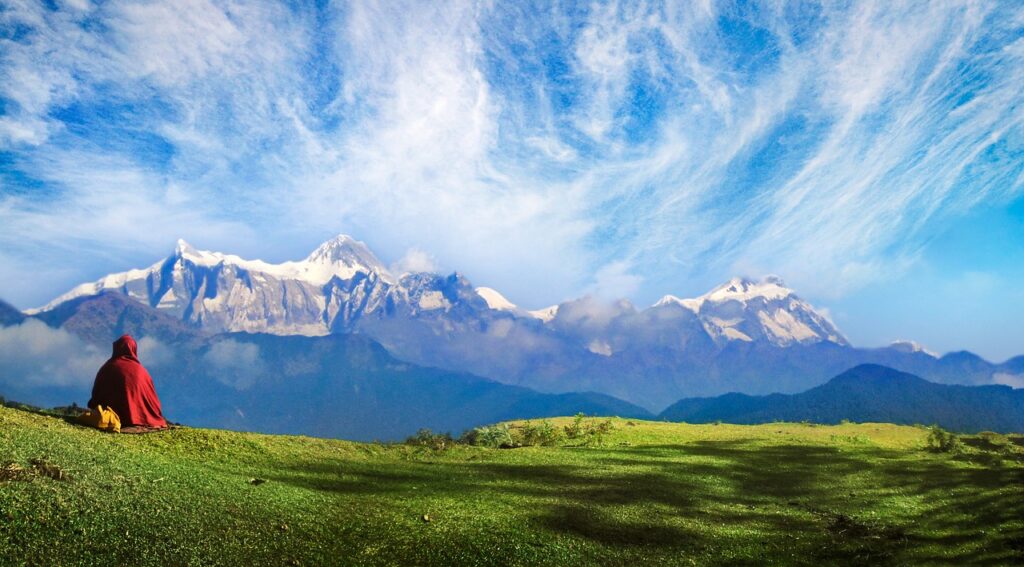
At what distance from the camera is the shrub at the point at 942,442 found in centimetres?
4931

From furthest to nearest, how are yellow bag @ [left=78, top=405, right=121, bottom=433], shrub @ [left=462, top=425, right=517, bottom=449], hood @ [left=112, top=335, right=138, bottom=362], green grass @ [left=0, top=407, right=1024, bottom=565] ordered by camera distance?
shrub @ [left=462, top=425, right=517, bottom=449]
hood @ [left=112, top=335, right=138, bottom=362]
yellow bag @ [left=78, top=405, right=121, bottom=433]
green grass @ [left=0, top=407, right=1024, bottom=565]

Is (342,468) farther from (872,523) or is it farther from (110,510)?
(872,523)

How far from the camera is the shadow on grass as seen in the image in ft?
67.6

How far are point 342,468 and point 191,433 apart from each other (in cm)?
703

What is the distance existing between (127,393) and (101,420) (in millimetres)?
2732

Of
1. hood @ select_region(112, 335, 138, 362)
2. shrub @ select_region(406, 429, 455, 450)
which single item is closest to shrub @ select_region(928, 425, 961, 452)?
shrub @ select_region(406, 429, 455, 450)

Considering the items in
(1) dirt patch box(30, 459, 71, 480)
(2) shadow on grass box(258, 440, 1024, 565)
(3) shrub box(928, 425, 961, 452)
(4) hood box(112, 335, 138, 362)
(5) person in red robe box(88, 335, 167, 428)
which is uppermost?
(4) hood box(112, 335, 138, 362)

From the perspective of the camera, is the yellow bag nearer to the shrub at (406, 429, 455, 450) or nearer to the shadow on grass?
the shadow on grass

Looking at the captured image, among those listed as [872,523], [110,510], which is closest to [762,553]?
[872,523]

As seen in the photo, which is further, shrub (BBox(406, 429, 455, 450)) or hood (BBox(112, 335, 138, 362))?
shrub (BBox(406, 429, 455, 450))

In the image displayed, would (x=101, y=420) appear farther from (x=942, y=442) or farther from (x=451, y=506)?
(x=942, y=442)

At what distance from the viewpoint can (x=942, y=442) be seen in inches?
1987

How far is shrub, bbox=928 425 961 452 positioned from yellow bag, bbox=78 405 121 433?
2337 inches

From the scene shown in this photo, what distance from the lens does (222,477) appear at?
2044 cm
